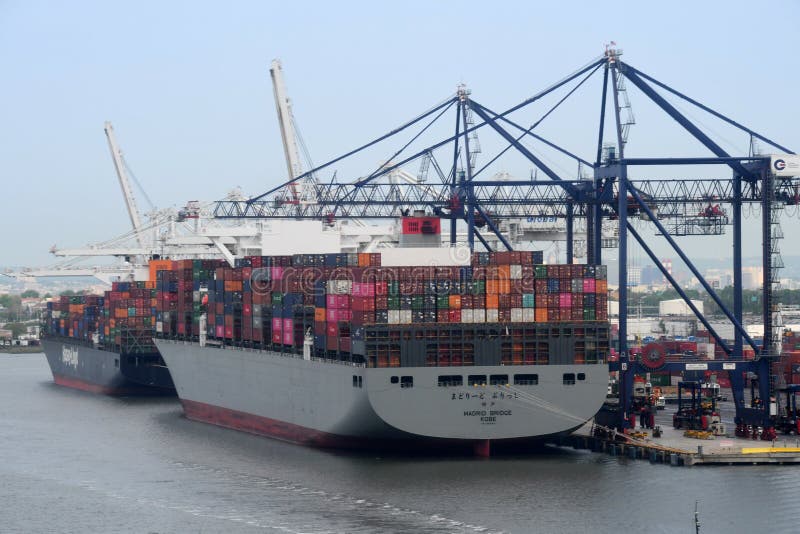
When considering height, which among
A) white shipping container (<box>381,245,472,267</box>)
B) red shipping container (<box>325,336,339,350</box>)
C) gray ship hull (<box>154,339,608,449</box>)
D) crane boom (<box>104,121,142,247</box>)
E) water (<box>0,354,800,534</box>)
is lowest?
water (<box>0,354,800,534</box>)

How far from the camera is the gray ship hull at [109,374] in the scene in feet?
283

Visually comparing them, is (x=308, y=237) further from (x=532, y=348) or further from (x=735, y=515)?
(x=735, y=515)

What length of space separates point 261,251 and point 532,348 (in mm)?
24474

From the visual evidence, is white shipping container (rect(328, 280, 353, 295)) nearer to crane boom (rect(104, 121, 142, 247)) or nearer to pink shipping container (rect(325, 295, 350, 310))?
pink shipping container (rect(325, 295, 350, 310))

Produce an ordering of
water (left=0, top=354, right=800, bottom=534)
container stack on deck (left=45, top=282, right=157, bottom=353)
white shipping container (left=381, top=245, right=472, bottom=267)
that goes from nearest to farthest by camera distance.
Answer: water (left=0, top=354, right=800, bottom=534), white shipping container (left=381, top=245, right=472, bottom=267), container stack on deck (left=45, top=282, right=157, bottom=353)

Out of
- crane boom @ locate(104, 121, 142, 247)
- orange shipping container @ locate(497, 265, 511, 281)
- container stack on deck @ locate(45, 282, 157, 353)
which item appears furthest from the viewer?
crane boom @ locate(104, 121, 142, 247)

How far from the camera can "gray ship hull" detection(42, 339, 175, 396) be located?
283 feet

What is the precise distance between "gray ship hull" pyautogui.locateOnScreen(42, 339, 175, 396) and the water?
2487 centimetres

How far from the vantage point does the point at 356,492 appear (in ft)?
155

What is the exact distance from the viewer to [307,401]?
189ft

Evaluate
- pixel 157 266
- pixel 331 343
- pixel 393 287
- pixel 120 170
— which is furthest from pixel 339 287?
pixel 120 170

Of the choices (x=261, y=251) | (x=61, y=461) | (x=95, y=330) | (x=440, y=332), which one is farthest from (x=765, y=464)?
(x=95, y=330)

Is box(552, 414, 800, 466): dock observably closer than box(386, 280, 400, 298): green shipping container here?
Yes

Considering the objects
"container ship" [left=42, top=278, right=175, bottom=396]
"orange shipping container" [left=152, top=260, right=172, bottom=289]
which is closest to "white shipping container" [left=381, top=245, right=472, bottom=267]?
"orange shipping container" [left=152, top=260, right=172, bottom=289]
